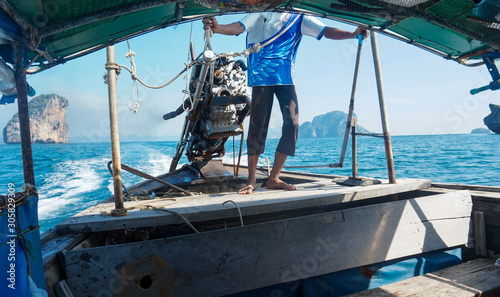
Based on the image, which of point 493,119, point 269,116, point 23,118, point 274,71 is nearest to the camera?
point 23,118

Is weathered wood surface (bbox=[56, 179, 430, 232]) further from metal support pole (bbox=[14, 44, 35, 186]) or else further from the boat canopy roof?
the boat canopy roof

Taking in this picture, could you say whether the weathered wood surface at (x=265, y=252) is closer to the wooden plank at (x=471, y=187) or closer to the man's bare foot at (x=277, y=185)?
the wooden plank at (x=471, y=187)

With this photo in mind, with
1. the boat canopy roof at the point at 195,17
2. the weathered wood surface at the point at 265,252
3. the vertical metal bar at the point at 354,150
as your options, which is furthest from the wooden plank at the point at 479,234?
the boat canopy roof at the point at 195,17

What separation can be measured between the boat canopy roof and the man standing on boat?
0.66 feet

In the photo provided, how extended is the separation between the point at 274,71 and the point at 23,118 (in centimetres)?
224

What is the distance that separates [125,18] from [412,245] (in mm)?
3426

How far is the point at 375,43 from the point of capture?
129 inches

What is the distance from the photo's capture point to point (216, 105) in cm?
485

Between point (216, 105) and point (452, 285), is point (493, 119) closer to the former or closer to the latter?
point (216, 105)

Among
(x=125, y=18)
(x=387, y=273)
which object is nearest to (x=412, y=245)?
(x=387, y=273)

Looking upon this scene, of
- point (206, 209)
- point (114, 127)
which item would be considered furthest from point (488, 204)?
point (114, 127)

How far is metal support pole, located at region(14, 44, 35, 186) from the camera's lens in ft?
7.30

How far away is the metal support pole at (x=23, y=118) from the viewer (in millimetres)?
2225

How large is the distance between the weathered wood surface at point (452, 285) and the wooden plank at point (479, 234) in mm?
438
